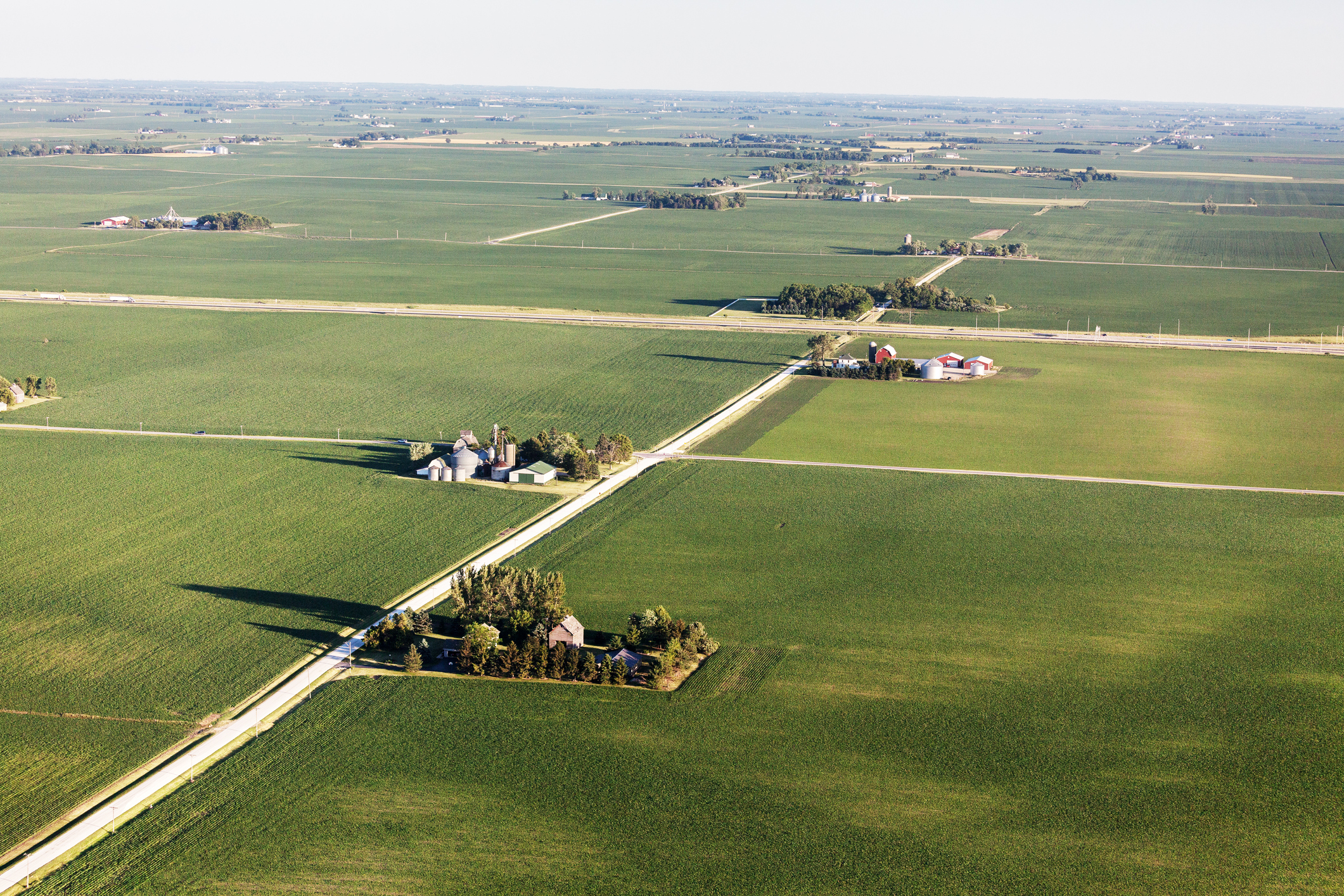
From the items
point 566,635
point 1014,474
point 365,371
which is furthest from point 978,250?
point 566,635

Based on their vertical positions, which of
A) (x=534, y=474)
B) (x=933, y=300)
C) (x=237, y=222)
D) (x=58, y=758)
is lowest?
(x=58, y=758)

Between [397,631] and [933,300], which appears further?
[933,300]

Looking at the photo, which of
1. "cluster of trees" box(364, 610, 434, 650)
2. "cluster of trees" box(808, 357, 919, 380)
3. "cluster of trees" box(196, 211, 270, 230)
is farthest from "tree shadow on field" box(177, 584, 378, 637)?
"cluster of trees" box(196, 211, 270, 230)

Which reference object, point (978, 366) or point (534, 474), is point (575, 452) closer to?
point (534, 474)

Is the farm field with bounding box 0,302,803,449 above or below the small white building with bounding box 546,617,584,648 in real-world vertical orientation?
above

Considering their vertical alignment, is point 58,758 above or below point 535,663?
below

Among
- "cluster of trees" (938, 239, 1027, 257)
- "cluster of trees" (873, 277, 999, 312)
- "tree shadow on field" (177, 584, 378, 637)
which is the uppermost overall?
"cluster of trees" (938, 239, 1027, 257)

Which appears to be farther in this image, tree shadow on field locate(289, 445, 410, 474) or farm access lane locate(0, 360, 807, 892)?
tree shadow on field locate(289, 445, 410, 474)

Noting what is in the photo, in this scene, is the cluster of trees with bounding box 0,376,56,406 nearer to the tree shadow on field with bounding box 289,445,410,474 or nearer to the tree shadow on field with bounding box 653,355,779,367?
the tree shadow on field with bounding box 289,445,410,474
